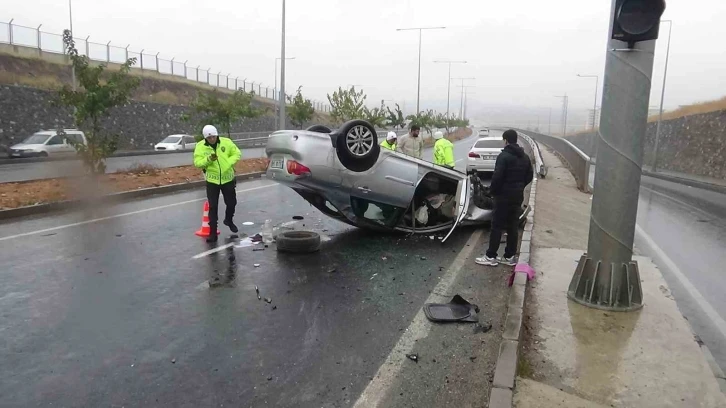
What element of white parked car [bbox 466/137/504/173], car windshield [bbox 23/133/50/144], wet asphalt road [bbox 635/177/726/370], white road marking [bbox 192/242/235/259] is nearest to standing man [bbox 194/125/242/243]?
white road marking [bbox 192/242/235/259]

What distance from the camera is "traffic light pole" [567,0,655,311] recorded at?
15.3 ft

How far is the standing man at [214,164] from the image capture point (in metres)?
7.70

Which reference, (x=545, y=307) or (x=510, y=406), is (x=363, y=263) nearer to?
(x=545, y=307)

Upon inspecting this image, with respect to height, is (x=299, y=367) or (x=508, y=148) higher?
(x=508, y=148)

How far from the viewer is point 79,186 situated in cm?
1160

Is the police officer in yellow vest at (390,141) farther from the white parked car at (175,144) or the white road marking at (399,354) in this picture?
the white parked car at (175,144)

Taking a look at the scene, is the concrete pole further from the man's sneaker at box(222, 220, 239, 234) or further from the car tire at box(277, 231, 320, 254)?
the car tire at box(277, 231, 320, 254)

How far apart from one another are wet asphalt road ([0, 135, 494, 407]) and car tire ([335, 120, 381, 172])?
4.02ft

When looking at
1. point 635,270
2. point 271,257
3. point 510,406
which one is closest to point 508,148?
point 635,270

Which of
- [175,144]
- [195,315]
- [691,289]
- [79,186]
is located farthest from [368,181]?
[175,144]

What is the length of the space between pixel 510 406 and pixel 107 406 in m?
2.49

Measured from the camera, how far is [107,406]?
3307 millimetres

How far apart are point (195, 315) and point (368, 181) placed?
3131 millimetres

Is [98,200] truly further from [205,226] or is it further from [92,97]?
[205,226]
